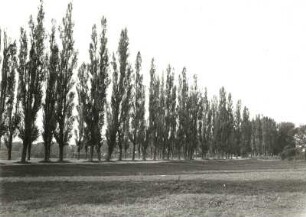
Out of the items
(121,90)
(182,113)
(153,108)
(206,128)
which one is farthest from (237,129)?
(121,90)

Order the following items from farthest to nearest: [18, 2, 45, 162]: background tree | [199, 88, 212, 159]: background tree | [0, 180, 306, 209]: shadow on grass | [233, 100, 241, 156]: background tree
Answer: [233, 100, 241, 156]: background tree < [199, 88, 212, 159]: background tree < [18, 2, 45, 162]: background tree < [0, 180, 306, 209]: shadow on grass

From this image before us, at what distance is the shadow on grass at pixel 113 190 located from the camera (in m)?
11.6

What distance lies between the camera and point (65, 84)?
1401 inches

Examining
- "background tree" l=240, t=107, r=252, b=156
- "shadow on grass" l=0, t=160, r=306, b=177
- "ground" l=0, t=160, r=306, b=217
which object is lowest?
"ground" l=0, t=160, r=306, b=217

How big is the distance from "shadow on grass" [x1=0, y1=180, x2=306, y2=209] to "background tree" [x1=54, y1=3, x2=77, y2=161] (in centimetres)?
2105

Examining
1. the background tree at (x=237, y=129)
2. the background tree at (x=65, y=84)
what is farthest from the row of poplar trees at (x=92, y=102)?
the background tree at (x=237, y=129)

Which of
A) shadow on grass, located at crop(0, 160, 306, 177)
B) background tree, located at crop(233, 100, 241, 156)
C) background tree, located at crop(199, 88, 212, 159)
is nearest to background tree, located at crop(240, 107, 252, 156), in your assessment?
background tree, located at crop(233, 100, 241, 156)

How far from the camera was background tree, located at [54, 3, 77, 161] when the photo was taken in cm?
3531

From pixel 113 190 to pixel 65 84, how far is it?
2352 cm

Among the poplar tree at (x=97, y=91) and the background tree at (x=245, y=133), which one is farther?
the background tree at (x=245, y=133)

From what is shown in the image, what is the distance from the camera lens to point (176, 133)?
57.5 metres

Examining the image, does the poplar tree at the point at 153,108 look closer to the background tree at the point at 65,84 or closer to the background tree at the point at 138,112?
the background tree at the point at 138,112

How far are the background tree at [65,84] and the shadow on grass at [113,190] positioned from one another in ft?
69.1

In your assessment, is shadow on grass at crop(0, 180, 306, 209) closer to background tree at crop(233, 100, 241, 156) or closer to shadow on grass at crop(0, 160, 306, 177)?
shadow on grass at crop(0, 160, 306, 177)
